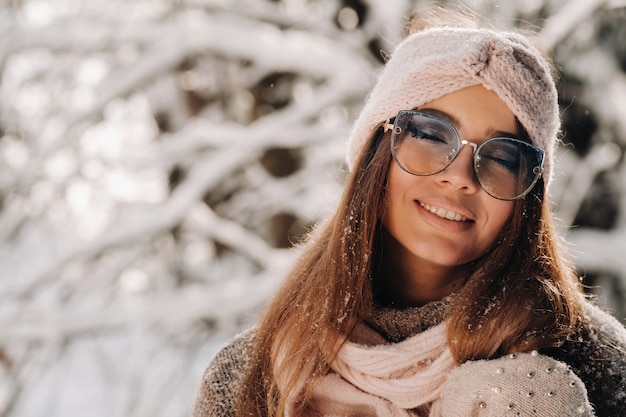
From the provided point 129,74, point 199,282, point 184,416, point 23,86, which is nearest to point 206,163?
point 129,74

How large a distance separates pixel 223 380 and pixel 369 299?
16.8 inches

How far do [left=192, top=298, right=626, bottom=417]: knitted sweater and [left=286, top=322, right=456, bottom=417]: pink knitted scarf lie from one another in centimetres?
9

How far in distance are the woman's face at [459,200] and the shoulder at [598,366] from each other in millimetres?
281

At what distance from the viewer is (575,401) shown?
1230 mm

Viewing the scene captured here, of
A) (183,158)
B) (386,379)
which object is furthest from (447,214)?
(183,158)

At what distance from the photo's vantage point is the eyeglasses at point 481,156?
4.81 ft

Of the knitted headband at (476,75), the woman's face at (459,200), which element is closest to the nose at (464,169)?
the woman's face at (459,200)

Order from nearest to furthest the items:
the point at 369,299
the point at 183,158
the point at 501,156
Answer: the point at 501,156 < the point at 369,299 < the point at 183,158

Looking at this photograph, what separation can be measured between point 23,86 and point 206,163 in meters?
1.69

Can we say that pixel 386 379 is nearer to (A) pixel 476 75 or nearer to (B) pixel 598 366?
(B) pixel 598 366

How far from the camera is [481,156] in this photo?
1.47 meters

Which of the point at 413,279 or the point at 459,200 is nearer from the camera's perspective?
the point at 459,200

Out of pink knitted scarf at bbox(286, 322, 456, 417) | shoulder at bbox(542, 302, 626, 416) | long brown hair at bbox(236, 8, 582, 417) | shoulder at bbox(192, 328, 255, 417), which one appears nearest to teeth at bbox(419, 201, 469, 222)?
long brown hair at bbox(236, 8, 582, 417)

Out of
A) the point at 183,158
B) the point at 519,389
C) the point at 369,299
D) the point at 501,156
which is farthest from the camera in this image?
the point at 183,158
